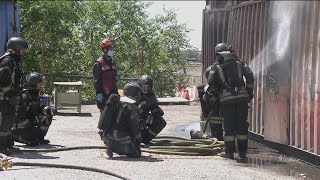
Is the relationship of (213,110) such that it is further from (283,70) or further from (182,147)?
(283,70)

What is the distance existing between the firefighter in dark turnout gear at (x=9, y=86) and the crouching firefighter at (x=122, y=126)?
1383 mm

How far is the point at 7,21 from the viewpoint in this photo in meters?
12.3

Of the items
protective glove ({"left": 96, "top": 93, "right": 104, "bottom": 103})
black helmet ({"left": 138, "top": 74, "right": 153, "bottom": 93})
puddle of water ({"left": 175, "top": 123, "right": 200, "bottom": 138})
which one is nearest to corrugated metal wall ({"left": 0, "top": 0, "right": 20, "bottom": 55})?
protective glove ({"left": 96, "top": 93, "right": 104, "bottom": 103})

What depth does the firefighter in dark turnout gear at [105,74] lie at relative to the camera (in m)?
9.72

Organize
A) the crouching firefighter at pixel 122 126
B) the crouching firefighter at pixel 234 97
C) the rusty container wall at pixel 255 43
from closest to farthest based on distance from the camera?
the crouching firefighter at pixel 122 126, the crouching firefighter at pixel 234 97, the rusty container wall at pixel 255 43

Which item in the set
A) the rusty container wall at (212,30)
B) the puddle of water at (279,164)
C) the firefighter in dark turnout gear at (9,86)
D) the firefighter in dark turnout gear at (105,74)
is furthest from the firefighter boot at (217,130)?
the firefighter in dark turnout gear at (9,86)

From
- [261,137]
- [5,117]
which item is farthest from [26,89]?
[261,137]

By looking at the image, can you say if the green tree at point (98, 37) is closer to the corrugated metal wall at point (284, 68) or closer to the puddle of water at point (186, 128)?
the puddle of water at point (186, 128)

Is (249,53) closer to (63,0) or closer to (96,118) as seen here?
(96,118)

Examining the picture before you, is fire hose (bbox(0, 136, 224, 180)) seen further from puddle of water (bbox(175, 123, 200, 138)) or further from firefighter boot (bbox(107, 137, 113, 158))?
puddle of water (bbox(175, 123, 200, 138))

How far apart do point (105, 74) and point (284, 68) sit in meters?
3.07

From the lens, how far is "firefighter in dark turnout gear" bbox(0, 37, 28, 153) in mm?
8438

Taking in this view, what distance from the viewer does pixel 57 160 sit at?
8172 millimetres

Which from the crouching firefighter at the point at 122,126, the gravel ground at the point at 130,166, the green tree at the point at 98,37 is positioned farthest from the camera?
the green tree at the point at 98,37
